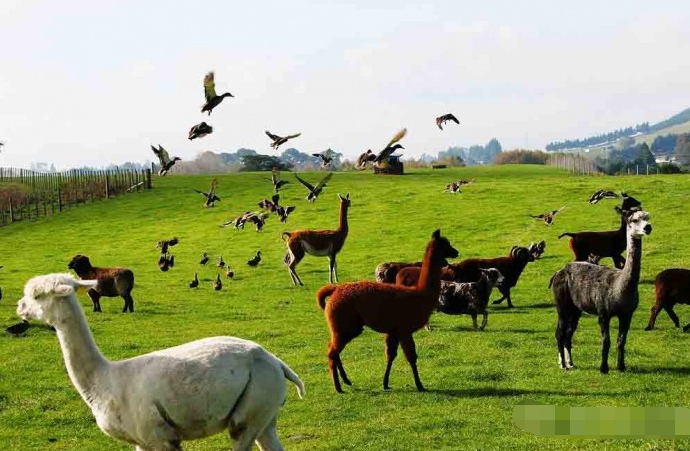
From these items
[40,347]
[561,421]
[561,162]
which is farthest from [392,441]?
[561,162]

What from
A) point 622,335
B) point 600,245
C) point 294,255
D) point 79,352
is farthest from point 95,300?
A: point 79,352

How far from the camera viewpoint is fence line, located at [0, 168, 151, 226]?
5178cm

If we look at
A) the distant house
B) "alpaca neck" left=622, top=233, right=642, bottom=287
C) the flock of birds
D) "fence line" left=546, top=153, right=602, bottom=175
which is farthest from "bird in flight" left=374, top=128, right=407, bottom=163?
"fence line" left=546, top=153, right=602, bottom=175

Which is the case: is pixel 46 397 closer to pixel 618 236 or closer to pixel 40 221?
pixel 618 236

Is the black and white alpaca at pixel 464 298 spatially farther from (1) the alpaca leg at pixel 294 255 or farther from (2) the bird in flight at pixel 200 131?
(1) the alpaca leg at pixel 294 255

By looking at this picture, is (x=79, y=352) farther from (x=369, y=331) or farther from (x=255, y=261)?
(x=255, y=261)

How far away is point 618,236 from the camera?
22859mm

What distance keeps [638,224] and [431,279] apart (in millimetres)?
3539

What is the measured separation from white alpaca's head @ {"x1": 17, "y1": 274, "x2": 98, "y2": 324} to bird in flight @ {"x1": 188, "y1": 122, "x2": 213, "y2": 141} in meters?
7.41

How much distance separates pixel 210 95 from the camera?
13.2m

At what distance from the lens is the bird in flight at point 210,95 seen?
43.0ft

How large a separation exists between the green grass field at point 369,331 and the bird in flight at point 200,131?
7.88 ft

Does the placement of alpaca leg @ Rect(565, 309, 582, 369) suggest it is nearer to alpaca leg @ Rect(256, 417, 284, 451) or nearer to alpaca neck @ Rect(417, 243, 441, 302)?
alpaca neck @ Rect(417, 243, 441, 302)

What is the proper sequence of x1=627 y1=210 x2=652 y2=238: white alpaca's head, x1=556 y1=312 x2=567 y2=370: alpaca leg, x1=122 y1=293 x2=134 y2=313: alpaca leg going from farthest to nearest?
1. x1=122 y1=293 x2=134 y2=313: alpaca leg
2. x1=556 y1=312 x2=567 y2=370: alpaca leg
3. x1=627 y1=210 x2=652 y2=238: white alpaca's head
